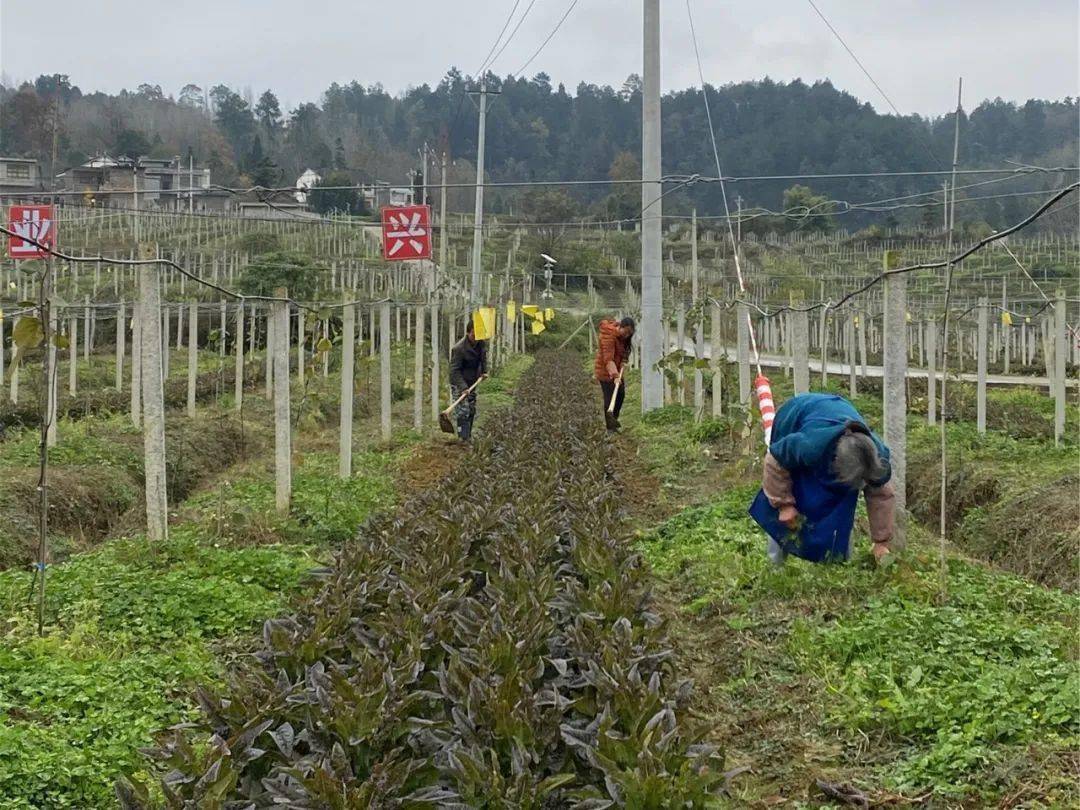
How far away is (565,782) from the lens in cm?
389

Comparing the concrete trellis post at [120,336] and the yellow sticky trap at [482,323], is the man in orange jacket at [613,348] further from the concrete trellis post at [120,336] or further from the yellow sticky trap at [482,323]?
the concrete trellis post at [120,336]

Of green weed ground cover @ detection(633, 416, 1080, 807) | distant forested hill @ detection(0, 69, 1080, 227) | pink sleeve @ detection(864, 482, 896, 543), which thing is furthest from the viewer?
distant forested hill @ detection(0, 69, 1080, 227)

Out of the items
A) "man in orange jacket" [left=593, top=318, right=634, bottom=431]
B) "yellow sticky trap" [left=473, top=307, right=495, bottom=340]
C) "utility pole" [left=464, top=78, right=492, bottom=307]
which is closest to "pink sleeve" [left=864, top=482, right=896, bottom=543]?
"yellow sticky trap" [left=473, top=307, right=495, bottom=340]

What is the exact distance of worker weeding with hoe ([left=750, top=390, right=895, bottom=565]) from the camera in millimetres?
6188

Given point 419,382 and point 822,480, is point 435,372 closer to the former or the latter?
point 419,382

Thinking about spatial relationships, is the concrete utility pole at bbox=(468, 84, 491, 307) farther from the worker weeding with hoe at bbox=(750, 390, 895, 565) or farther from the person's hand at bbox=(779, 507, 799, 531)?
the person's hand at bbox=(779, 507, 799, 531)

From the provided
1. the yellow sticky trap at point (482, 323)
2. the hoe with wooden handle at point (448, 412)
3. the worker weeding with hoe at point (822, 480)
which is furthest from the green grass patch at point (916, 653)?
the hoe with wooden handle at point (448, 412)

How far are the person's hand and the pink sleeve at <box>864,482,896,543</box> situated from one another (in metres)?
0.42

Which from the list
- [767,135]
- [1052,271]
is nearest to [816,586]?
[1052,271]

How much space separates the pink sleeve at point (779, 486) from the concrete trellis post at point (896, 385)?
2.47 feet

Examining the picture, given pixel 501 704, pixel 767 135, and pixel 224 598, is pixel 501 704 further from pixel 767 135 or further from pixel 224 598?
pixel 767 135

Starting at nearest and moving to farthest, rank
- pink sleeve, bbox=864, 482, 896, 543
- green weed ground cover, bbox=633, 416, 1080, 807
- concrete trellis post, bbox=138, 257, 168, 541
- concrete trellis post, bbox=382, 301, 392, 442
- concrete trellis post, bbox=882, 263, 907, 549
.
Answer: green weed ground cover, bbox=633, 416, 1080, 807 < pink sleeve, bbox=864, 482, 896, 543 < concrete trellis post, bbox=882, 263, 907, 549 < concrete trellis post, bbox=138, 257, 168, 541 < concrete trellis post, bbox=382, 301, 392, 442

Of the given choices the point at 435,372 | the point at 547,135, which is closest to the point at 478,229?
the point at 435,372

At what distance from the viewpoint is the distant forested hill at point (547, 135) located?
113 ft
